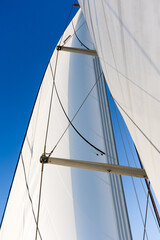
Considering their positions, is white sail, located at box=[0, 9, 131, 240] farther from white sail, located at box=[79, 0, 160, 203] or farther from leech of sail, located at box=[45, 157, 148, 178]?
white sail, located at box=[79, 0, 160, 203]

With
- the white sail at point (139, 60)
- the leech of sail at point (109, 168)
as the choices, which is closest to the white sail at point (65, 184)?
the leech of sail at point (109, 168)

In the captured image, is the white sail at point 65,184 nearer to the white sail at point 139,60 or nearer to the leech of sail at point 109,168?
the leech of sail at point 109,168

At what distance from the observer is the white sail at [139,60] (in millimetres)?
699

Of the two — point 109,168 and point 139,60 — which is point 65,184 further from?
point 139,60

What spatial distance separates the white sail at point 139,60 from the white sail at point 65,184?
5.87ft

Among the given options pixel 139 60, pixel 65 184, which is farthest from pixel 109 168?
pixel 139 60

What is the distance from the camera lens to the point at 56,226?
2730 millimetres

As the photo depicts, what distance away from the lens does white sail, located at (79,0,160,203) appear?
70 centimetres

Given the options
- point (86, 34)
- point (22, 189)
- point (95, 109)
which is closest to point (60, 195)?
point (22, 189)

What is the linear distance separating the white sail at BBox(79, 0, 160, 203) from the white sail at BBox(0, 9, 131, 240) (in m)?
1.79

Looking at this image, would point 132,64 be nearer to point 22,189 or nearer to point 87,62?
point 22,189

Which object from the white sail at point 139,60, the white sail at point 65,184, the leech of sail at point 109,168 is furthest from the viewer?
the white sail at point 65,184

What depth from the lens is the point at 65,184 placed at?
3123mm

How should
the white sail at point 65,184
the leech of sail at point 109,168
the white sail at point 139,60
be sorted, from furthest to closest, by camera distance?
the white sail at point 65,184 → the leech of sail at point 109,168 → the white sail at point 139,60
